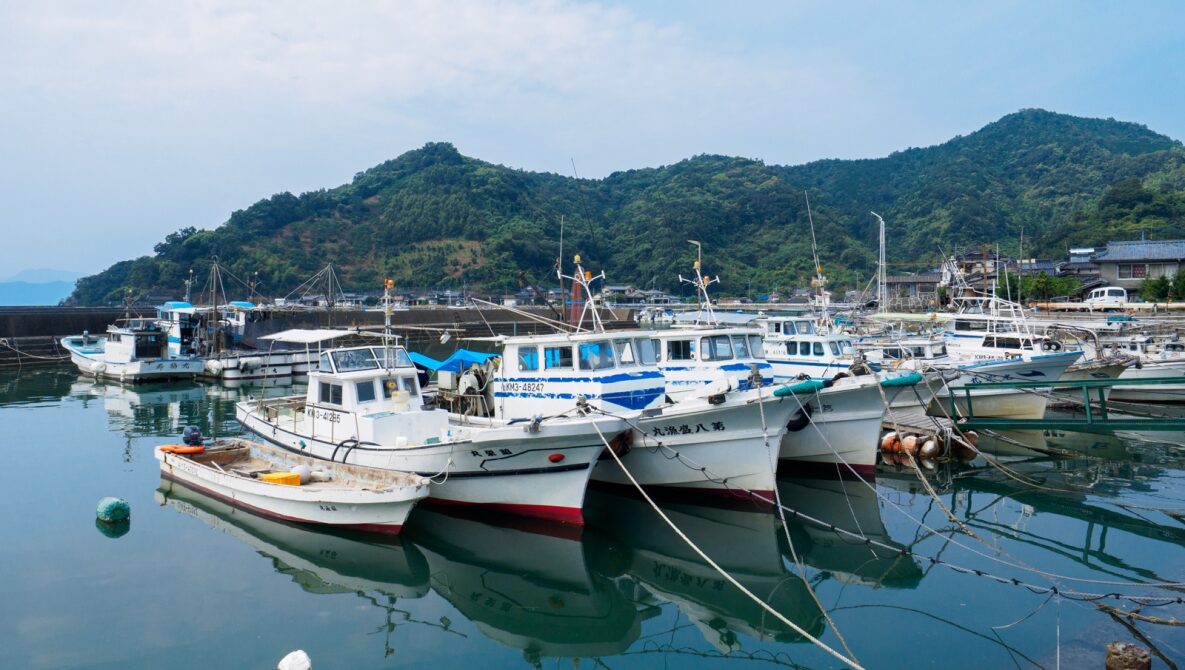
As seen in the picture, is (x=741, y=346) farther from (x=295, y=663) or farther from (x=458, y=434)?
(x=295, y=663)

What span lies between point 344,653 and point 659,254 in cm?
10947

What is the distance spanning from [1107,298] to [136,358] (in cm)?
6043

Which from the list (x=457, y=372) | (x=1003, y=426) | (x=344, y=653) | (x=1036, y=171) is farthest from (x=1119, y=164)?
(x=344, y=653)

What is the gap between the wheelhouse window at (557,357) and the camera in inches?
621

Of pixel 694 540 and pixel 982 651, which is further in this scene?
pixel 694 540

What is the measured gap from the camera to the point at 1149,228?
69.6 m

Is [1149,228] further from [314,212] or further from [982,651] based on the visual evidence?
[314,212]

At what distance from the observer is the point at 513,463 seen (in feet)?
45.6

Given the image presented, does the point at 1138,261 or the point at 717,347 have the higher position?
the point at 1138,261

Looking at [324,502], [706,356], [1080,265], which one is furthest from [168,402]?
[1080,265]

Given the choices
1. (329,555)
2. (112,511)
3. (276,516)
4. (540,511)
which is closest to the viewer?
(329,555)

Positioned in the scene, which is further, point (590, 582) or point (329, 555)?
point (329, 555)

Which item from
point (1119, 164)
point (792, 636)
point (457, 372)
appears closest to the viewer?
point (792, 636)

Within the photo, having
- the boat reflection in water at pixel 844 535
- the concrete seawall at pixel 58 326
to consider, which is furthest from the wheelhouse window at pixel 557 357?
the concrete seawall at pixel 58 326
